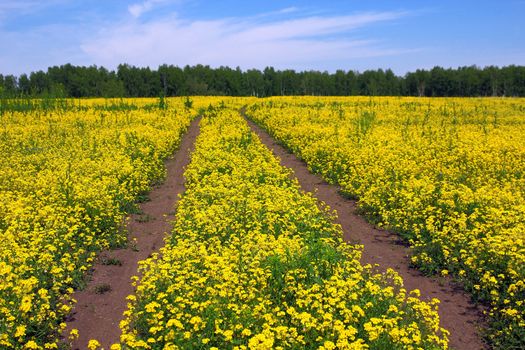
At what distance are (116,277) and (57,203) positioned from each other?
12.9ft

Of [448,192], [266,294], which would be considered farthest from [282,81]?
[266,294]

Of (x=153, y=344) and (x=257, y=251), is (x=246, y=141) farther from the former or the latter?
(x=153, y=344)

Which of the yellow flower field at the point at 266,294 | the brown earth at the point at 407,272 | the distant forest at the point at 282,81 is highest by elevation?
the distant forest at the point at 282,81

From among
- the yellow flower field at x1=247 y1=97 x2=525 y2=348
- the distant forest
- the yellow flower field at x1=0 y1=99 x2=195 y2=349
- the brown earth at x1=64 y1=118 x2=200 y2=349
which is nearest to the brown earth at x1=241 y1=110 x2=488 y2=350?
the yellow flower field at x1=247 y1=97 x2=525 y2=348

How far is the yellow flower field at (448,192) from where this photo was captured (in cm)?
809

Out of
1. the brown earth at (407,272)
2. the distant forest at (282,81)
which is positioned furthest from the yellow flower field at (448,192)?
the distant forest at (282,81)

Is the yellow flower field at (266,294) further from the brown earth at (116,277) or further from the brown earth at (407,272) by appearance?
the brown earth at (116,277)

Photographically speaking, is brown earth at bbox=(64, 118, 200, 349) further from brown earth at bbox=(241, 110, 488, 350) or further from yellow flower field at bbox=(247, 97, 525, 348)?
yellow flower field at bbox=(247, 97, 525, 348)

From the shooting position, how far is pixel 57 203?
11.8 m

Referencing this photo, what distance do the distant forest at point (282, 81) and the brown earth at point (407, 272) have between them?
94.1m

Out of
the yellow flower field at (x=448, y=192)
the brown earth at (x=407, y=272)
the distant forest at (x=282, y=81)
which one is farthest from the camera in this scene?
the distant forest at (x=282, y=81)

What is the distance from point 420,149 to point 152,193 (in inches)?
485

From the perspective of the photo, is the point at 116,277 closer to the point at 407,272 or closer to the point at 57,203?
the point at 57,203

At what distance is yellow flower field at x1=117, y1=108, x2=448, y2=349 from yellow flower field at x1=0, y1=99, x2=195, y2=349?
1.53 m
